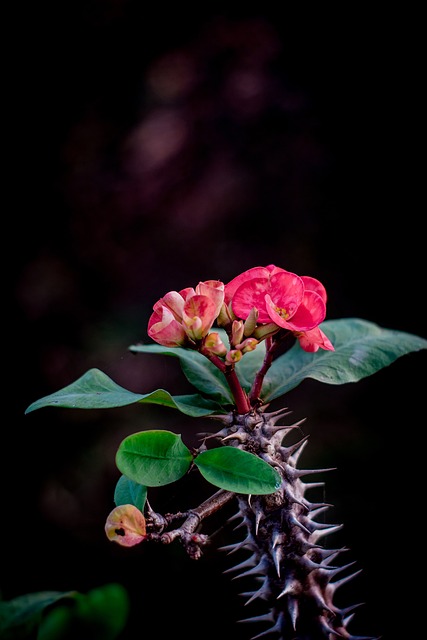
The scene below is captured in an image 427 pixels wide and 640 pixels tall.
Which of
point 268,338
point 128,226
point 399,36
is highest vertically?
point 399,36

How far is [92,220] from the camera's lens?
2010mm

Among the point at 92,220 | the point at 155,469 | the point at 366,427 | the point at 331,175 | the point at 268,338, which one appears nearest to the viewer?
the point at 155,469

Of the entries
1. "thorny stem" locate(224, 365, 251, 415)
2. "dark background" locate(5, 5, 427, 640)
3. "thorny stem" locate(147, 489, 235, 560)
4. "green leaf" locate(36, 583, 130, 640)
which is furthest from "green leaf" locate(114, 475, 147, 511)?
"dark background" locate(5, 5, 427, 640)

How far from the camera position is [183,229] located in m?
1.92

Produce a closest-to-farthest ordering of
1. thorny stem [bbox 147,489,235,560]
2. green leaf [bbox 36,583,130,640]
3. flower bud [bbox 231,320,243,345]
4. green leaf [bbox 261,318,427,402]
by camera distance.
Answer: thorny stem [bbox 147,489,235,560] < flower bud [bbox 231,320,243,345] < green leaf [bbox 261,318,427,402] < green leaf [bbox 36,583,130,640]

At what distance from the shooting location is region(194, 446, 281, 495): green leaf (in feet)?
1.91

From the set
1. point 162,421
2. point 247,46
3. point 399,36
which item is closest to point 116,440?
point 162,421

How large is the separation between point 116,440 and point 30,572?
0.52 m

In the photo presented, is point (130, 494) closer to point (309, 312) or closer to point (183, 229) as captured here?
point (309, 312)

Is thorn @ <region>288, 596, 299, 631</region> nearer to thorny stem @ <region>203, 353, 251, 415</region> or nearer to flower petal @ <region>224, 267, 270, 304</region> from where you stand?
thorny stem @ <region>203, 353, 251, 415</region>

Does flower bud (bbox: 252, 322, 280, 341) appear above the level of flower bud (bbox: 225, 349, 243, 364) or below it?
above

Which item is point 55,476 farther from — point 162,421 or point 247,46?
point 247,46

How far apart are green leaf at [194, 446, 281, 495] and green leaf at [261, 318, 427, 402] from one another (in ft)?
0.56

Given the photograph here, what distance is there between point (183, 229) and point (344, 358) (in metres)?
1.19
